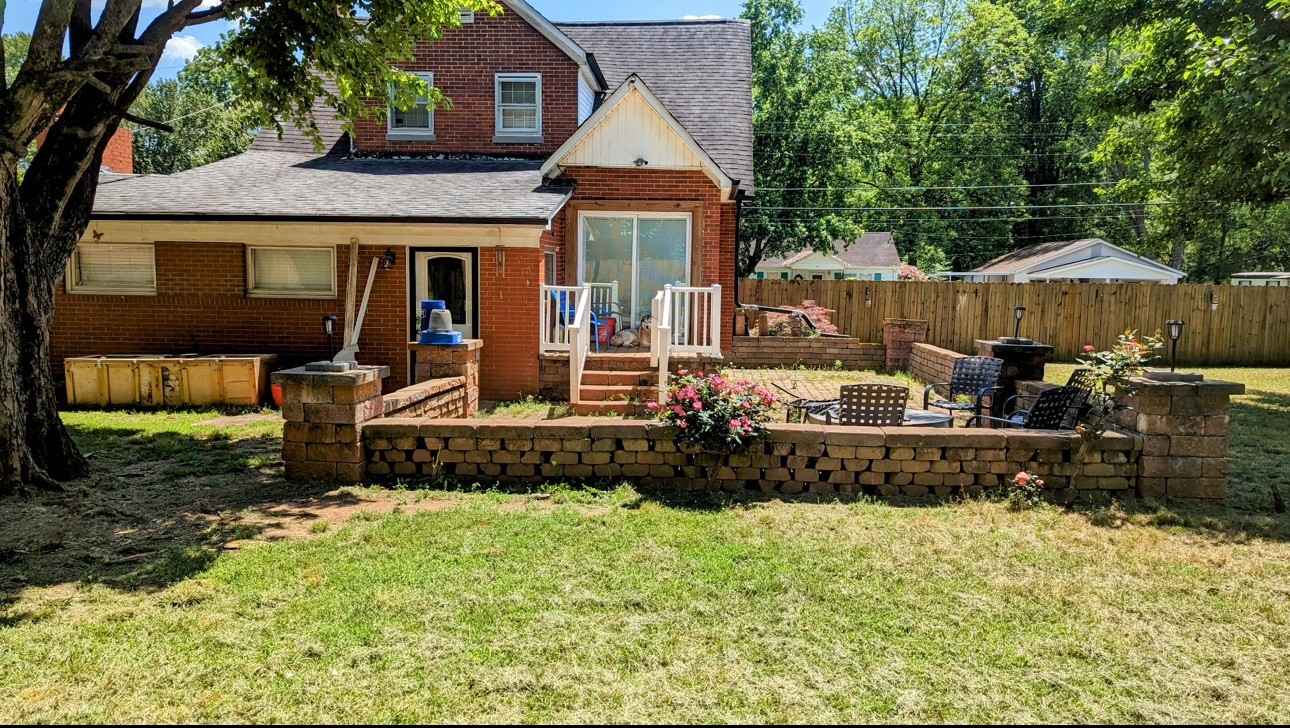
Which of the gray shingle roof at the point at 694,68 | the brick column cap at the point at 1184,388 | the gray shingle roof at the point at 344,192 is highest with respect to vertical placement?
the gray shingle roof at the point at 694,68

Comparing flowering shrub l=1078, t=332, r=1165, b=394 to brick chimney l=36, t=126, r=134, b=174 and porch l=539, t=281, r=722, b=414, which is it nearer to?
porch l=539, t=281, r=722, b=414

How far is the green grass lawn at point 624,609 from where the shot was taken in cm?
344

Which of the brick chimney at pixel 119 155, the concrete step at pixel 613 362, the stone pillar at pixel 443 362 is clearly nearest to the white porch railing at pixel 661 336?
the concrete step at pixel 613 362

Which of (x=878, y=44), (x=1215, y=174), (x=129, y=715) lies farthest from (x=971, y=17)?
(x=129, y=715)

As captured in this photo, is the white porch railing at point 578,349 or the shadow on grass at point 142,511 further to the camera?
the white porch railing at point 578,349

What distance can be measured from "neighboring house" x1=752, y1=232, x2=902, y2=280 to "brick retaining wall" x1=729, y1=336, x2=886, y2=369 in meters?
26.9

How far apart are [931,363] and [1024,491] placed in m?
7.36

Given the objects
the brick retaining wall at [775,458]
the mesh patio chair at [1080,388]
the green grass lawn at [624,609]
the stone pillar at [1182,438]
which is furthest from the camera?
the mesh patio chair at [1080,388]

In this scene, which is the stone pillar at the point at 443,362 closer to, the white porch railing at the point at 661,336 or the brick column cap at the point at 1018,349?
the white porch railing at the point at 661,336

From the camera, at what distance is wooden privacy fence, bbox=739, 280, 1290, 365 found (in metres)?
18.9

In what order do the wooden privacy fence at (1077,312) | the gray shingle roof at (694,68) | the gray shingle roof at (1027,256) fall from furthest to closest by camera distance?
the gray shingle roof at (1027,256) → the wooden privacy fence at (1077,312) → the gray shingle roof at (694,68)

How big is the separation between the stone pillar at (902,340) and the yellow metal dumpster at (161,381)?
459 inches

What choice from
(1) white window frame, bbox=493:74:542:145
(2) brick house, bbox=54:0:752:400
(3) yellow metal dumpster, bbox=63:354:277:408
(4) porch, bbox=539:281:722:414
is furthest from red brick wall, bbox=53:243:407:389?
(1) white window frame, bbox=493:74:542:145

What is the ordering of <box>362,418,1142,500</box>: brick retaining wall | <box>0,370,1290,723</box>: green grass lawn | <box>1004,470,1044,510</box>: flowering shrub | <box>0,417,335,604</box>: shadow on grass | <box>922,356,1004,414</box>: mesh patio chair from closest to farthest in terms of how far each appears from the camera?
<box>0,370,1290,723</box>: green grass lawn < <box>0,417,335,604</box>: shadow on grass < <box>1004,470,1044,510</box>: flowering shrub < <box>362,418,1142,500</box>: brick retaining wall < <box>922,356,1004,414</box>: mesh patio chair
